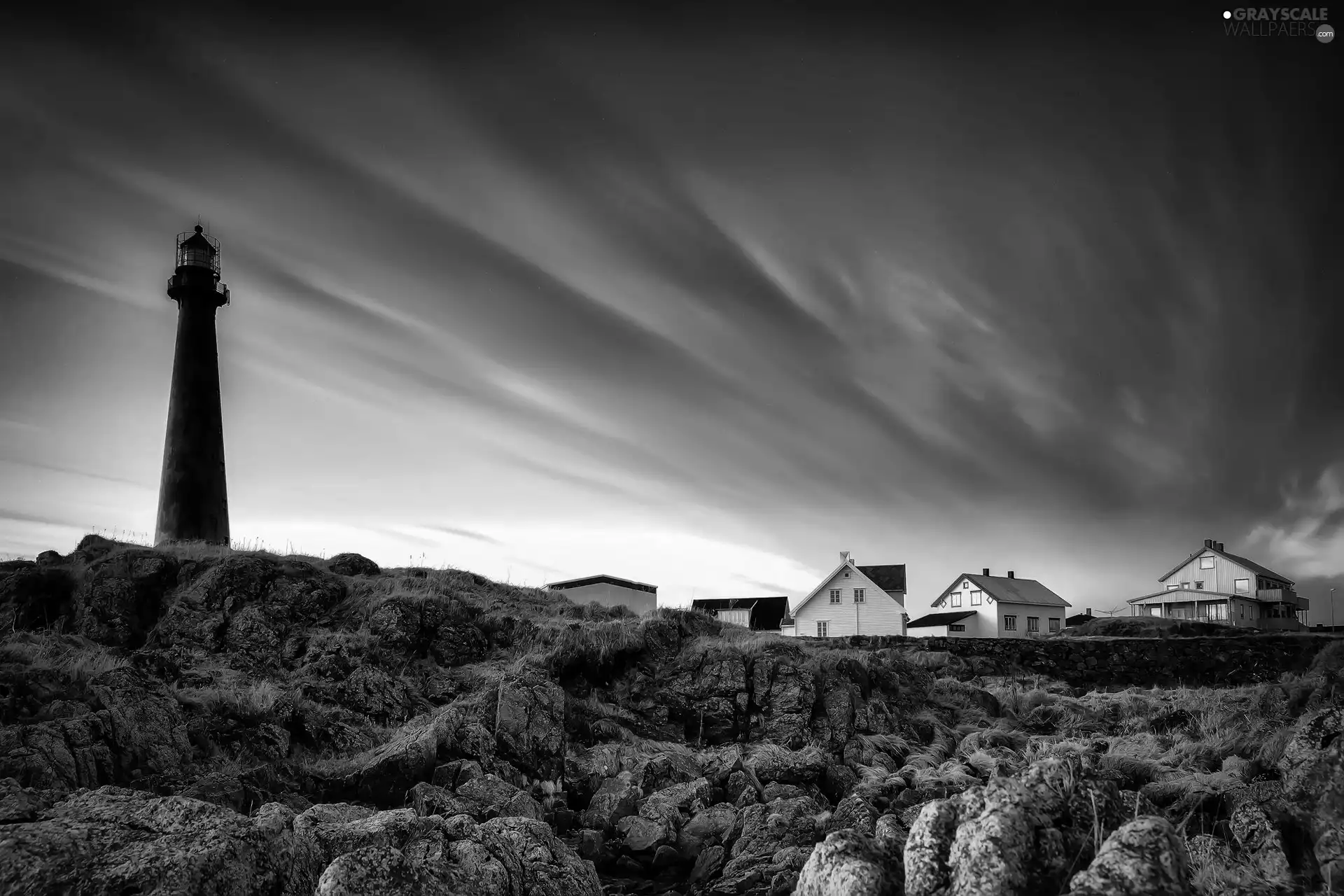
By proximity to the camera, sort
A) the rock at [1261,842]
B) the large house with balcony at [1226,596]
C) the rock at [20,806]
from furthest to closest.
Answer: the large house with balcony at [1226,596] < the rock at [20,806] < the rock at [1261,842]

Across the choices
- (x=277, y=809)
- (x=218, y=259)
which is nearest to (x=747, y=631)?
(x=277, y=809)

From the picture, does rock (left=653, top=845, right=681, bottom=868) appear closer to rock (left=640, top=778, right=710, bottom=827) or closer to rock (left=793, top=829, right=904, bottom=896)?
rock (left=640, top=778, right=710, bottom=827)

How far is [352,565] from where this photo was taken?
29.0 metres

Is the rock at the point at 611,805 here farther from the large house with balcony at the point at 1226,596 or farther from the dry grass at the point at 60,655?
the large house with balcony at the point at 1226,596

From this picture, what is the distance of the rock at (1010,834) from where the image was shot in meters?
5.96

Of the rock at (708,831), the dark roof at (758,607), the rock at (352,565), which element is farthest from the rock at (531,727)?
the dark roof at (758,607)

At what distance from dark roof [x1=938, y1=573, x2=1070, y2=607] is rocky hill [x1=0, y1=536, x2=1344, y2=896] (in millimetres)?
25412

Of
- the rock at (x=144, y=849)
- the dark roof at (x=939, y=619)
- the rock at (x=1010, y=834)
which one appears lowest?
the rock at (x=144, y=849)

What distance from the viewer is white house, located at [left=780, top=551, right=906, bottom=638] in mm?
54938

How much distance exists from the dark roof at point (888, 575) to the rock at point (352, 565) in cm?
3751

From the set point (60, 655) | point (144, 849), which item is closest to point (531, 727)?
point (60, 655)

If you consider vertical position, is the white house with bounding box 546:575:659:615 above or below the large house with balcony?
below

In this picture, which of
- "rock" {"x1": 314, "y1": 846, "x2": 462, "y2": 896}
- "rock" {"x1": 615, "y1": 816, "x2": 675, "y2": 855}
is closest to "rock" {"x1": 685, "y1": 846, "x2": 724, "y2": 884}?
"rock" {"x1": 615, "y1": 816, "x2": 675, "y2": 855}

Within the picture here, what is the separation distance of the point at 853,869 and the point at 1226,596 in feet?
251
